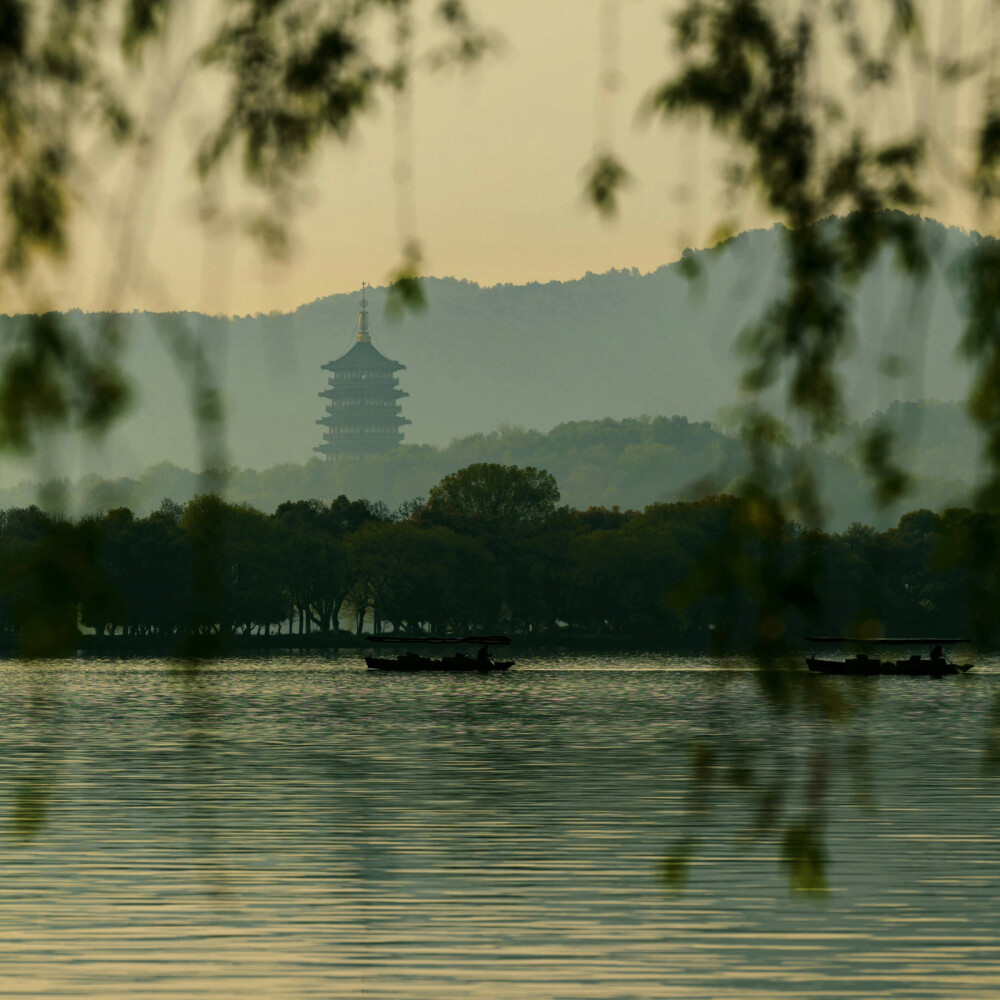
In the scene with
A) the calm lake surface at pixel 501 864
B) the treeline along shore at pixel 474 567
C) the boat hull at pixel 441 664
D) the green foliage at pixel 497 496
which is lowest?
the boat hull at pixel 441 664

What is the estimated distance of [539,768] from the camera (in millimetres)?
48188

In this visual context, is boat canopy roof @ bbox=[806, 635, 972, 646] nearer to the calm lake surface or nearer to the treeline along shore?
the calm lake surface

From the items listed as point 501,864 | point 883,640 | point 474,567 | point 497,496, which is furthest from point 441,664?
point 883,640

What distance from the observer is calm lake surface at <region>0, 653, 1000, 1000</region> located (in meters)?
19.0

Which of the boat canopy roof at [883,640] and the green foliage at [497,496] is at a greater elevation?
the green foliage at [497,496]

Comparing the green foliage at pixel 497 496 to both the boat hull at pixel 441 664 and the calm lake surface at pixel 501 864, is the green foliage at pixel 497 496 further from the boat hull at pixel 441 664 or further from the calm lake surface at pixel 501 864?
the calm lake surface at pixel 501 864

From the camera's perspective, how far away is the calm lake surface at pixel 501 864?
62.2 ft

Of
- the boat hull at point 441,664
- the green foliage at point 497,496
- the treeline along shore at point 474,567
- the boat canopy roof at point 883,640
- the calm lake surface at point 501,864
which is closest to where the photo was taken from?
the boat canopy roof at point 883,640

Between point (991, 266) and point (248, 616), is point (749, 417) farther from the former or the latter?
point (248, 616)

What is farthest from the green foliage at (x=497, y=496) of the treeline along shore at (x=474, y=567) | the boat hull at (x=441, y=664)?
the boat hull at (x=441, y=664)

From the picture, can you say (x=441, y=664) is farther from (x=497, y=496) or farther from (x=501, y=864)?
(x=501, y=864)

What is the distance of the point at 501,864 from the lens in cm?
2825

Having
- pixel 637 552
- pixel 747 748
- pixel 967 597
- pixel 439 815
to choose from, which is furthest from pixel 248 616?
pixel 967 597

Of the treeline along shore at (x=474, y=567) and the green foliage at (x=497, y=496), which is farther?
the green foliage at (x=497, y=496)
